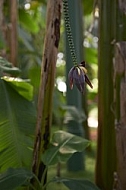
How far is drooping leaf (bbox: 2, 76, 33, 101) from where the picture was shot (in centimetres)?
157

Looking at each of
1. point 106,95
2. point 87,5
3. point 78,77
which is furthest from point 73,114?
point 78,77

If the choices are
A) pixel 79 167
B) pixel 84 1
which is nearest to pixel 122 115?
pixel 79 167

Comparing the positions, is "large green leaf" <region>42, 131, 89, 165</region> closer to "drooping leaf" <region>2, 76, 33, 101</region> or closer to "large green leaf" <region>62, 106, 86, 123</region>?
"drooping leaf" <region>2, 76, 33, 101</region>

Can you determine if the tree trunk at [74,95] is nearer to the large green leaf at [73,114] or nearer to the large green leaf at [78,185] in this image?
the large green leaf at [73,114]

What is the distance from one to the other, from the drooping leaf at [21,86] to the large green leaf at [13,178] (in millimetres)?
334

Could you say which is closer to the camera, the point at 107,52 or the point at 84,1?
the point at 107,52

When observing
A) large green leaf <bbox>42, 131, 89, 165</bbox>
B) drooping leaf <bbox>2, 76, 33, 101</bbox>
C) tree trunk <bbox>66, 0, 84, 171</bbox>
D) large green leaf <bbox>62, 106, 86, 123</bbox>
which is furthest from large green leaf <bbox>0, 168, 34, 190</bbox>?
tree trunk <bbox>66, 0, 84, 171</bbox>

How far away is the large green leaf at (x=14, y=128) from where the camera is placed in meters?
1.53

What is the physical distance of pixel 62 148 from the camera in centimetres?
151

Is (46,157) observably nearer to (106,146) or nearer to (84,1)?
(106,146)

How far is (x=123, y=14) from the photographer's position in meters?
1.58

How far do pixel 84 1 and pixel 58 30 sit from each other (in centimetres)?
120

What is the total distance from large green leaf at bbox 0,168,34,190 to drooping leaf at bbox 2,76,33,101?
1.09 feet

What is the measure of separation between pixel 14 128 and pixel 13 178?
0.79 feet
